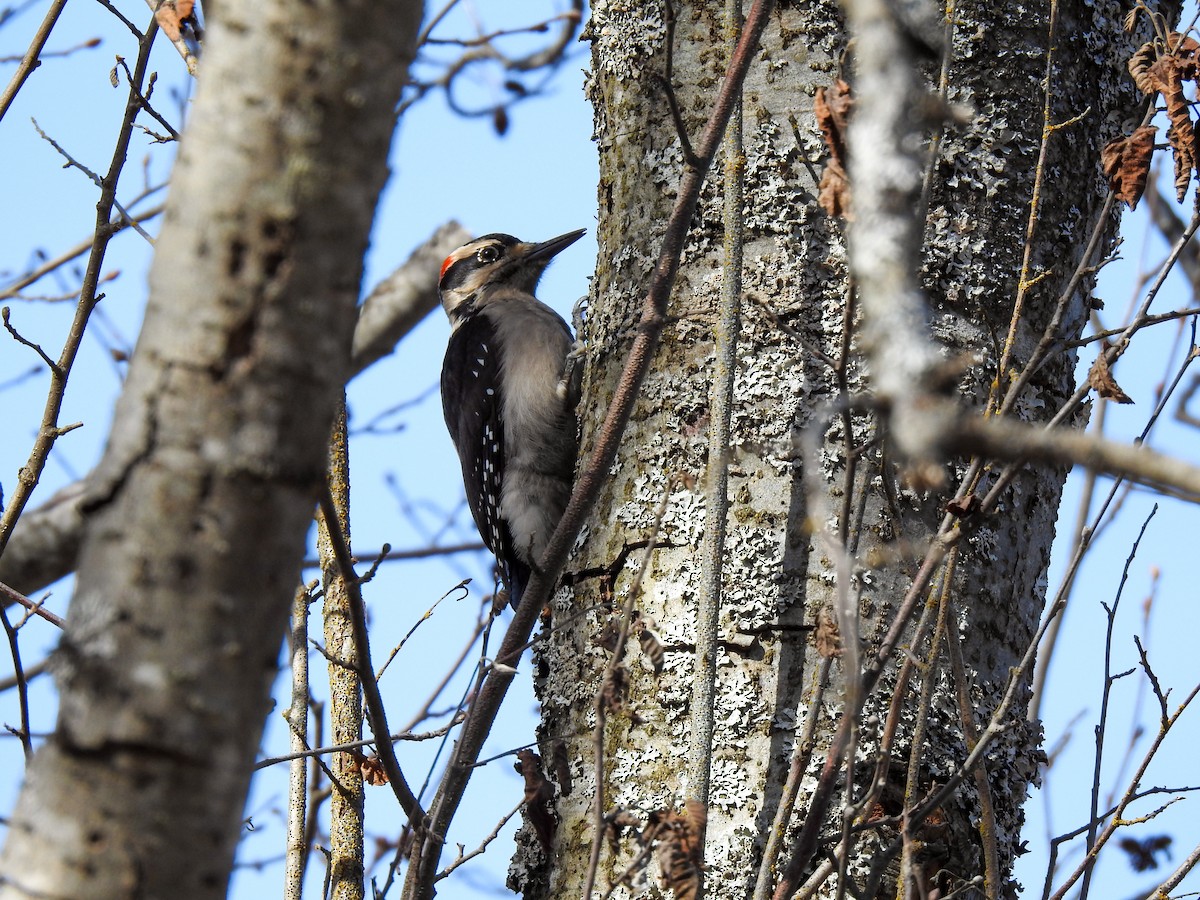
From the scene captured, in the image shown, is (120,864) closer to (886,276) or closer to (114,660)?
(114,660)

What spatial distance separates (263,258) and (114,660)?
31cm

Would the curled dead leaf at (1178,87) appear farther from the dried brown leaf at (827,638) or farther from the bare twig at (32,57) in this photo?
the bare twig at (32,57)

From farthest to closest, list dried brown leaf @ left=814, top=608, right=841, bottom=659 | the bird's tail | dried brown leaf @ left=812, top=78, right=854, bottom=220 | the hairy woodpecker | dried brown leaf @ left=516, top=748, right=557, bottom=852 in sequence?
the bird's tail
the hairy woodpecker
dried brown leaf @ left=516, top=748, right=557, bottom=852
dried brown leaf @ left=814, top=608, right=841, bottom=659
dried brown leaf @ left=812, top=78, right=854, bottom=220

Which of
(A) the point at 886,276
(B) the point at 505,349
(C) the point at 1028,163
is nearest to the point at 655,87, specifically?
(C) the point at 1028,163

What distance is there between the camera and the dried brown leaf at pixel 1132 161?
2049 mm

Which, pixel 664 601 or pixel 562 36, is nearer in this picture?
pixel 664 601

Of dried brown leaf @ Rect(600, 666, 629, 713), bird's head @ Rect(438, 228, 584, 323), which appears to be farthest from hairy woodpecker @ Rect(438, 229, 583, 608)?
dried brown leaf @ Rect(600, 666, 629, 713)

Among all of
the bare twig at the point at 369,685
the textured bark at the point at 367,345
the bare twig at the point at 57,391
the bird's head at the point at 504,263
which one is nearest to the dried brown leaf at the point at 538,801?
the bare twig at the point at 369,685

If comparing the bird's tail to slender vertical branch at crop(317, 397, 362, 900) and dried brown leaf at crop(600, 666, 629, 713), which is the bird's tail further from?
dried brown leaf at crop(600, 666, 629, 713)

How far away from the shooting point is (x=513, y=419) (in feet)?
14.0

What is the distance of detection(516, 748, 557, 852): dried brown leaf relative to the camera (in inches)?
92.9

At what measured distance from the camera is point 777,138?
2529 mm

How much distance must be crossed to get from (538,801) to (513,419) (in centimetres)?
202

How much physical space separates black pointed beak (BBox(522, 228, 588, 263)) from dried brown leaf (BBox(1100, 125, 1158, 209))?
140 inches
